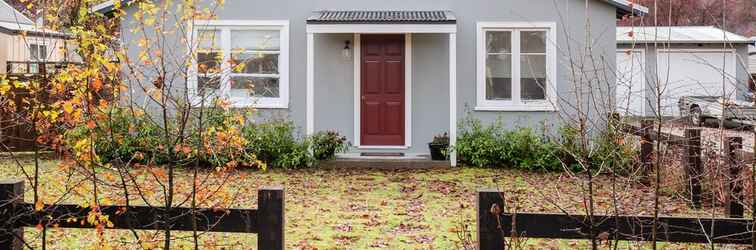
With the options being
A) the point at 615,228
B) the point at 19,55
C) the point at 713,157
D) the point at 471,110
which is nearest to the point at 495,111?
the point at 471,110

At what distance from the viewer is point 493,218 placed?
2861 millimetres

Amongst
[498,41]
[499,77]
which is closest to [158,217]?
[499,77]

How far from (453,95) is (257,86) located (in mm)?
3706

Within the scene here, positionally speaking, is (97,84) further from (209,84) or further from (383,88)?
(383,88)

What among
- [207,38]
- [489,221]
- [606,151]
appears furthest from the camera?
[606,151]

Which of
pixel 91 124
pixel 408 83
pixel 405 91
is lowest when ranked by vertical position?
pixel 91 124

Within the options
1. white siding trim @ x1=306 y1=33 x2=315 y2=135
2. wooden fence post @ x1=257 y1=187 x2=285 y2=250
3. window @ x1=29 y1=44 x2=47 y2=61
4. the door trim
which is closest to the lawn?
wooden fence post @ x1=257 y1=187 x2=285 y2=250

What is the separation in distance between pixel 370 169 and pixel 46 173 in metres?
5.23

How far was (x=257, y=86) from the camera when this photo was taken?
39.9 feet

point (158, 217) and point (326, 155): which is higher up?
point (158, 217)

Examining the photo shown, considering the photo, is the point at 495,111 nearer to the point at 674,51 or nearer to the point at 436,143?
the point at 436,143

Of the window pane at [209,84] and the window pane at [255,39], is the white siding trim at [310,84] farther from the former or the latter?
the window pane at [209,84]

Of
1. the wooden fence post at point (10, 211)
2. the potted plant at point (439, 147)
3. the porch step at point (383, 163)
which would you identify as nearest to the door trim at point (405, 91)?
the potted plant at point (439, 147)

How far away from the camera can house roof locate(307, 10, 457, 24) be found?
11.2 metres
